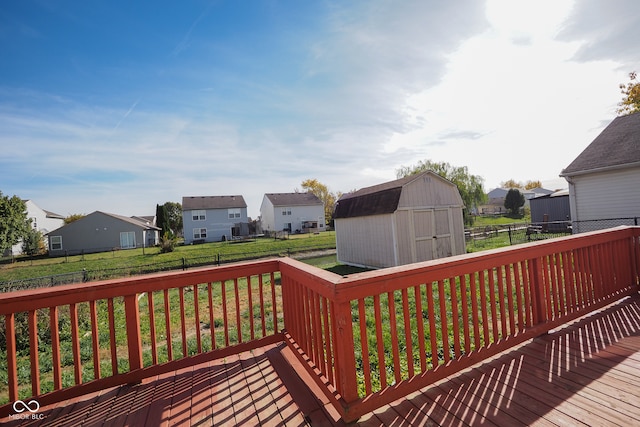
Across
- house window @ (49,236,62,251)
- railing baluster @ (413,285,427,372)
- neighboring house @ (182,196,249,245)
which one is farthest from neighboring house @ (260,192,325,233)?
railing baluster @ (413,285,427,372)

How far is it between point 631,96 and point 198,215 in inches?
1740

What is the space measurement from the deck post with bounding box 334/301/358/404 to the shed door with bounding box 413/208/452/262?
9.20 metres

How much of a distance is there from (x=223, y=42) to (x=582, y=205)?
13870mm

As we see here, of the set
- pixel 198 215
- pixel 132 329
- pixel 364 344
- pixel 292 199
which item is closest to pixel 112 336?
pixel 132 329

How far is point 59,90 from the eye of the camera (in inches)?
287

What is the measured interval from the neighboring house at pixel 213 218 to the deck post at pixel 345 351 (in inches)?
1486

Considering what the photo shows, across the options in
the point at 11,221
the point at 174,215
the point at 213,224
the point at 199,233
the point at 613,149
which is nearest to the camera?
the point at 613,149

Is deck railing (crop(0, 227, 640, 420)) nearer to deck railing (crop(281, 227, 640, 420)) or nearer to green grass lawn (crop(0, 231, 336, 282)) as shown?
deck railing (crop(281, 227, 640, 420))

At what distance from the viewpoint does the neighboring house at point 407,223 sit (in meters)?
10.4

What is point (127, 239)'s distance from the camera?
Answer: 32531 mm

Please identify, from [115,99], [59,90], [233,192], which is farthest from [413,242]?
[233,192]

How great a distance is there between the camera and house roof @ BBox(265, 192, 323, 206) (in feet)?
131

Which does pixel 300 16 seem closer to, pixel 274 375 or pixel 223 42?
pixel 223 42

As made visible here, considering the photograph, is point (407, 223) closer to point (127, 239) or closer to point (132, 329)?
point (132, 329)
